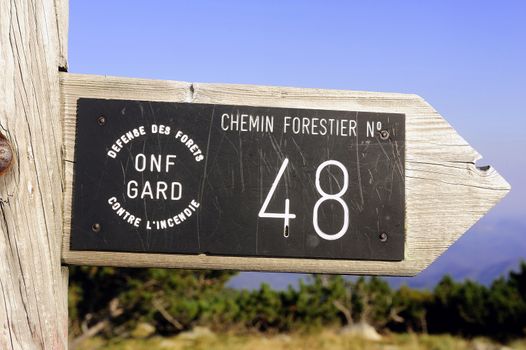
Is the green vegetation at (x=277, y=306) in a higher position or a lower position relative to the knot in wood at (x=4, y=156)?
lower

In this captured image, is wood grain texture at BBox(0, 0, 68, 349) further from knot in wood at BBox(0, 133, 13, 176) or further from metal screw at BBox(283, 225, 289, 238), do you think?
metal screw at BBox(283, 225, 289, 238)

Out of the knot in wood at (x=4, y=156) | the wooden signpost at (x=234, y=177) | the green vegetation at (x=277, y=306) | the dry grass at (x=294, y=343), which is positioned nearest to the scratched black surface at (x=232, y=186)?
the wooden signpost at (x=234, y=177)

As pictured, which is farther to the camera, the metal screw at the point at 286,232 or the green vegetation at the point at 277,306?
the green vegetation at the point at 277,306

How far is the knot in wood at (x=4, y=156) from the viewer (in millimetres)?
1362

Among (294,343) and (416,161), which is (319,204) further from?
(294,343)

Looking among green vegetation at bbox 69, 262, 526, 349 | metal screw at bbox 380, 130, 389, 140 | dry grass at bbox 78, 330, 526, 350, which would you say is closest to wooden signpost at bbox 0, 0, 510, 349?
metal screw at bbox 380, 130, 389, 140

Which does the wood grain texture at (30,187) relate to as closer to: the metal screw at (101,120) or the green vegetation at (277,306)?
the metal screw at (101,120)

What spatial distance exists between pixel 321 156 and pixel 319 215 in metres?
0.14

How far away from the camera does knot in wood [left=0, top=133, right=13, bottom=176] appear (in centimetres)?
136

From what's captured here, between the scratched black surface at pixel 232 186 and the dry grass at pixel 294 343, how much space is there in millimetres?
9919

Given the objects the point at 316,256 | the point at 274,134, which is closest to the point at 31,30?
the point at 274,134

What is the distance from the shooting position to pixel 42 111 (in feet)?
4.71

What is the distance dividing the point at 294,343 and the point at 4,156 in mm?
11554

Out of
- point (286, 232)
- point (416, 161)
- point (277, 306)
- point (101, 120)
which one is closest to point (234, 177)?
point (286, 232)
